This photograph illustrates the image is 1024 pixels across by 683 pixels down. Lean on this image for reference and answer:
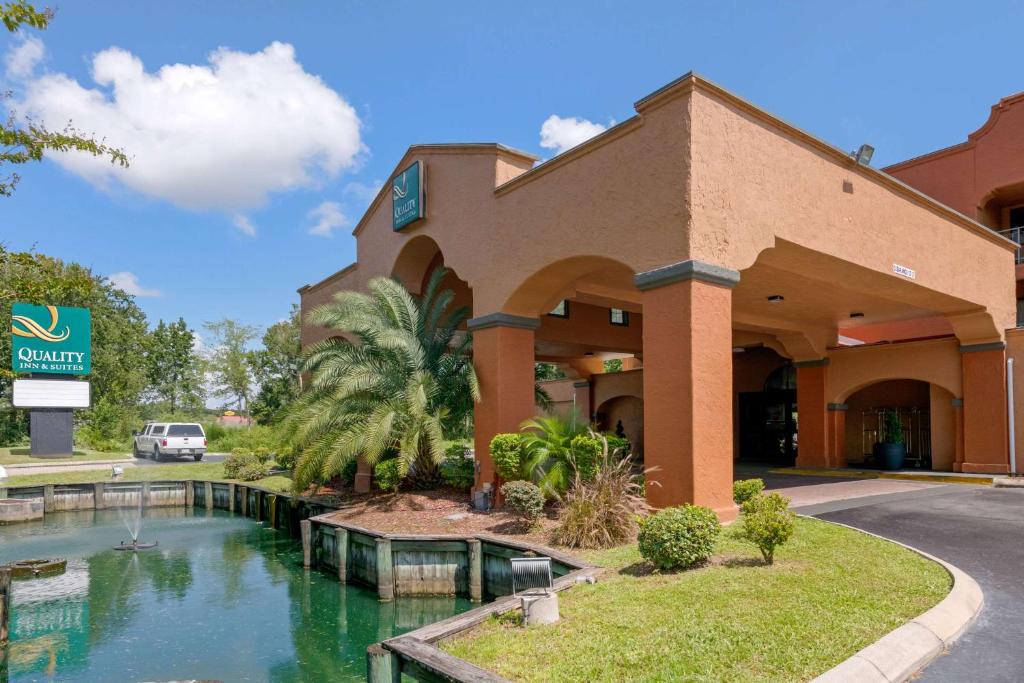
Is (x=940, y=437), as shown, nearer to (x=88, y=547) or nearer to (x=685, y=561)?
(x=685, y=561)

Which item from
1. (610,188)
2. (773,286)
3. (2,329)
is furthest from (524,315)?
(2,329)

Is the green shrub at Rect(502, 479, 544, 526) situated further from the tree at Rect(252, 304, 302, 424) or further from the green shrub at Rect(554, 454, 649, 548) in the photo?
the tree at Rect(252, 304, 302, 424)

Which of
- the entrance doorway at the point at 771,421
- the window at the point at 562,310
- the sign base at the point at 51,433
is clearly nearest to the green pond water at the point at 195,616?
the window at the point at 562,310

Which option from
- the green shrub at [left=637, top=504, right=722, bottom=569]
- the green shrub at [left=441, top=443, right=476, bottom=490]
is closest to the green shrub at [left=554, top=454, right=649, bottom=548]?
the green shrub at [left=637, top=504, right=722, bottom=569]

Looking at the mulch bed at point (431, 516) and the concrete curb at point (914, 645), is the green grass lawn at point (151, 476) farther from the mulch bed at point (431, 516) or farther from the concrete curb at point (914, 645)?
the concrete curb at point (914, 645)

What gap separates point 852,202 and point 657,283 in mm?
5553

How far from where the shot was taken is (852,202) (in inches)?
524

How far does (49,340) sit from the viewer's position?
31719 mm

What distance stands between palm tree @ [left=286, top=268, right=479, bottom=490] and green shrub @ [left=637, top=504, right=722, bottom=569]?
670 centimetres

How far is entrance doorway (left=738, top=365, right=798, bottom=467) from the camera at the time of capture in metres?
24.9

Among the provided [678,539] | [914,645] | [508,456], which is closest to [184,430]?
[508,456]

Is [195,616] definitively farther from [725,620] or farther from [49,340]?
[49,340]

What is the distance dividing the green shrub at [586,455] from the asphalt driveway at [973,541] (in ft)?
13.1

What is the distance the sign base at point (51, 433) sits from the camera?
1256 inches
